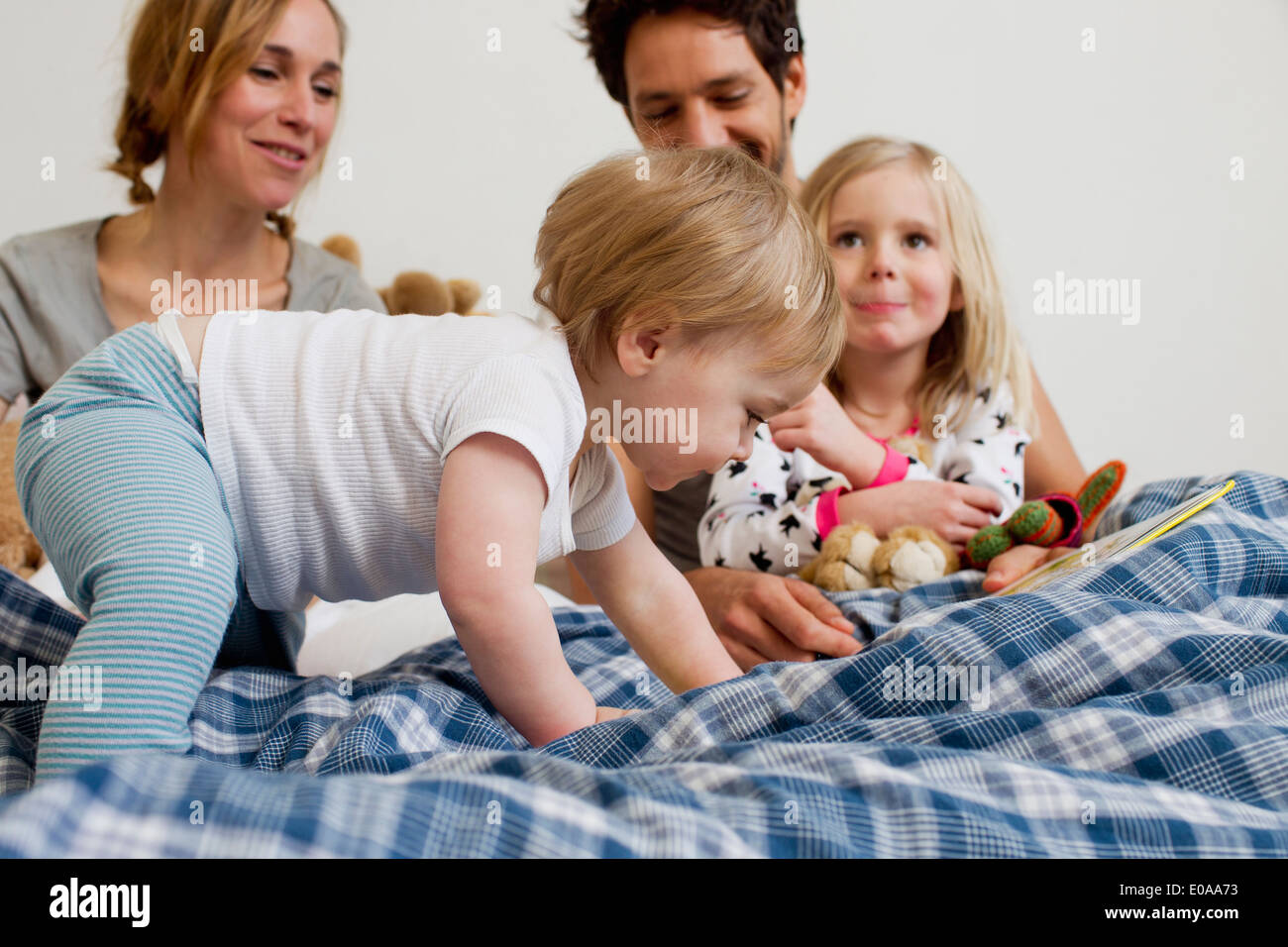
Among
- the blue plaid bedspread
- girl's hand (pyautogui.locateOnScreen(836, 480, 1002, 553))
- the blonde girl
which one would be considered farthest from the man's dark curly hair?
the blue plaid bedspread

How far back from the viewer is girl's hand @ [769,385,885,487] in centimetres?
136

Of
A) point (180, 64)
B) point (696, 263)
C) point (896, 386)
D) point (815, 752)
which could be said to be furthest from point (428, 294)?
point (815, 752)

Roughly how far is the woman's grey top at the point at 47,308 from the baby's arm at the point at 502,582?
1.13m

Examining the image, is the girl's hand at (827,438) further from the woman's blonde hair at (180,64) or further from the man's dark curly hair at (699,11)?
the woman's blonde hair at (180,64)

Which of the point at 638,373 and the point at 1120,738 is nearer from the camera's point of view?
Answer: the point at 1120,738

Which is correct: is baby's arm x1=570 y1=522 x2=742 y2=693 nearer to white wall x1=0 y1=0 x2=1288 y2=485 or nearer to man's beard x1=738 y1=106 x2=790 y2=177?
man's beard x1=738 y1=106 x2=790 y2=177

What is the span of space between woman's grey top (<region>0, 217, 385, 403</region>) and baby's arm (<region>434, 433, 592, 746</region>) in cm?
113

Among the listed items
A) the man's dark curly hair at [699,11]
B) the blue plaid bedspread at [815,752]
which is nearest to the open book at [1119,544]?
the blue plaid bedspread at [815,752]

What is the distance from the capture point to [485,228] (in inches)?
91.4

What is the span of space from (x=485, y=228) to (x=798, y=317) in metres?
1.49

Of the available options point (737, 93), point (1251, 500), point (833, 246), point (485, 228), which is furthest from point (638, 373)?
point (485, 228)

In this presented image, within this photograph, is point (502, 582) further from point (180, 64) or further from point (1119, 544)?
point (180, 64)
